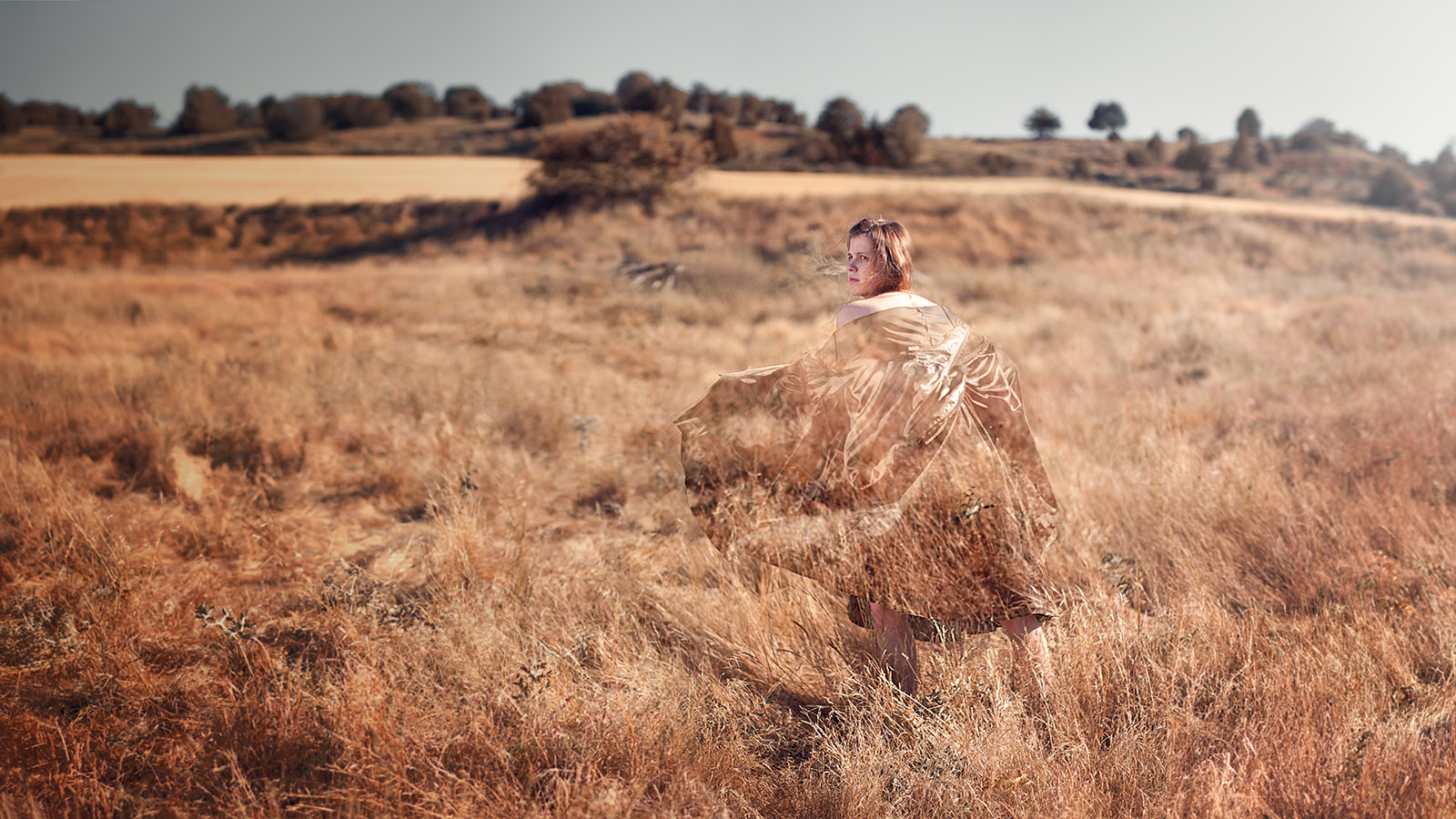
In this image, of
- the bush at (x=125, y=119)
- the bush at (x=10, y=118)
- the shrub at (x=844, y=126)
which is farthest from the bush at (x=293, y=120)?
the shrub at (x=844, y=126)

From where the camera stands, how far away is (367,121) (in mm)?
33594

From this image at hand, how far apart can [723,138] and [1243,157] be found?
3344cm

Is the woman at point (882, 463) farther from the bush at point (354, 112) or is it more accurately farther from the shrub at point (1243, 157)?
the shrub at point (1243, 157)

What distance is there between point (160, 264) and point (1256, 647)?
809 inches

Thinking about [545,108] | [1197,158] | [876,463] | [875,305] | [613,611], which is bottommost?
[613,611]

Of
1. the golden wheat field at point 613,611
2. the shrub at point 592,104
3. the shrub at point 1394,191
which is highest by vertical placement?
the shrub at point 592,104

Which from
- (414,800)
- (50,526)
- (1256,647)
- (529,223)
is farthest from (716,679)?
(529,223)

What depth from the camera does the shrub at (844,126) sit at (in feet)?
112

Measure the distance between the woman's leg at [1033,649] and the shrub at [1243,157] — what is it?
5304 centimetres

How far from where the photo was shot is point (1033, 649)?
2.23 metres

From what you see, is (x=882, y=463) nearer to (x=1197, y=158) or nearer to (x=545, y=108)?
(x=545, y=108)

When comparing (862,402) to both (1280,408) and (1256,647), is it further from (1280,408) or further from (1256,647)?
(1280,408)

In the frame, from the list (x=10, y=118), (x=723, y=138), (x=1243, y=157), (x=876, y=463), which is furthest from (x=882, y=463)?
(x=1243, y=157)

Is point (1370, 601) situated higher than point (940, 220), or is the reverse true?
point (940, 220)
